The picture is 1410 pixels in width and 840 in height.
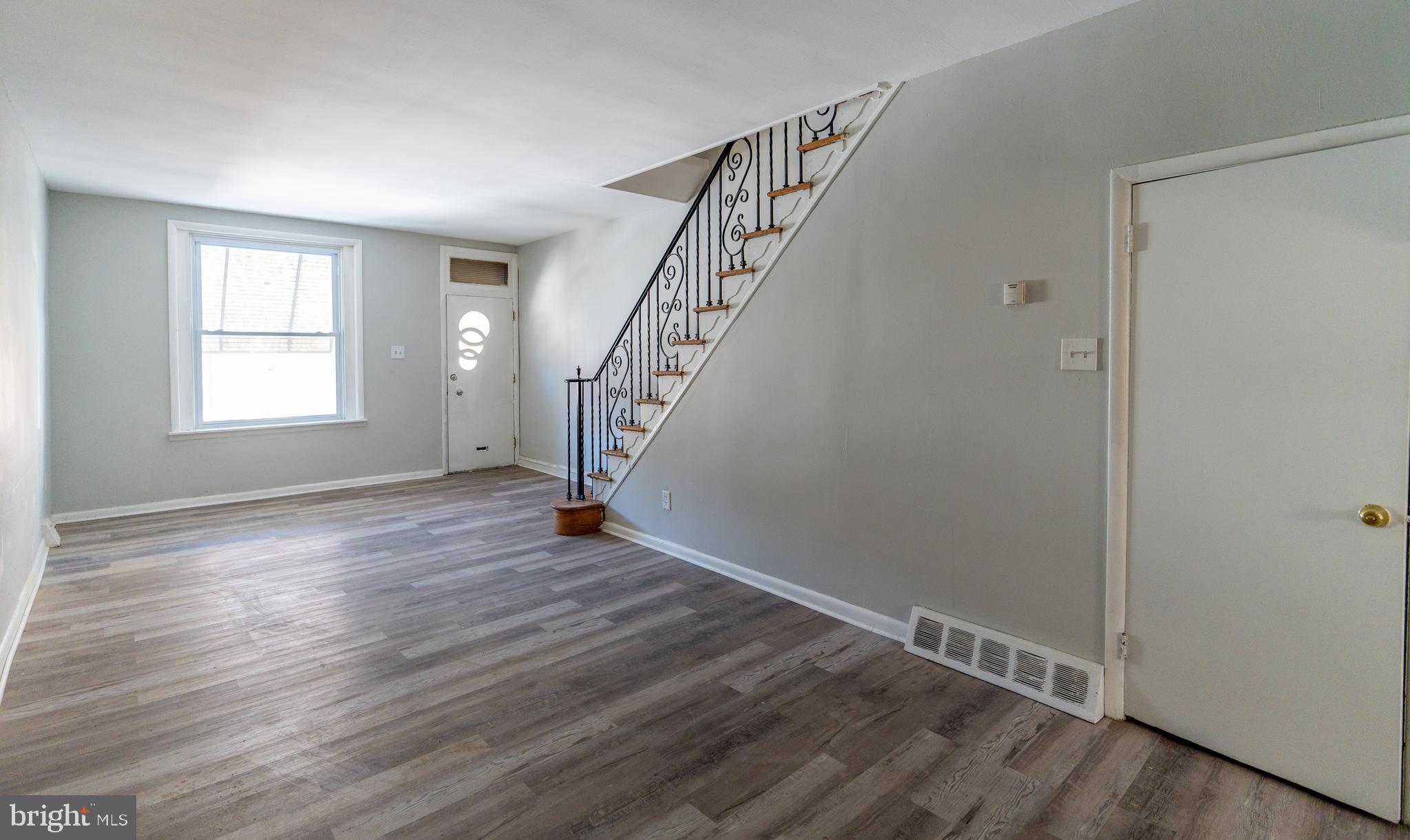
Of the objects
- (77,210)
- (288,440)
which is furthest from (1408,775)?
(77,210)

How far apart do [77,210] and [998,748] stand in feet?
23.5

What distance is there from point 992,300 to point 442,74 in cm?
257

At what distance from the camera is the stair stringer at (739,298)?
131 inches

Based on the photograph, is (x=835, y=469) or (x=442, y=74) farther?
(x=835, y=469)

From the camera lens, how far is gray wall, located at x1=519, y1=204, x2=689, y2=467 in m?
6.01

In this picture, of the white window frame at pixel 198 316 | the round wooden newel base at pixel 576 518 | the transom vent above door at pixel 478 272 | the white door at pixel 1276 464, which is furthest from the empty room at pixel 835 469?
the transom vent above door at pixel 478 272

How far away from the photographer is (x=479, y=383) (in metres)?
7.61

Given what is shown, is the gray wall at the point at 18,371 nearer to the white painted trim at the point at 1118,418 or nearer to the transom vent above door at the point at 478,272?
the transom vent above door at the point at 478,272

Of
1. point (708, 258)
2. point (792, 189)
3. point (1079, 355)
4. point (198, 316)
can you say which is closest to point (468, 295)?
point (198, 316)

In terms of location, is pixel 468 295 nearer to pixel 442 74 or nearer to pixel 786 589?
pixel 442 74

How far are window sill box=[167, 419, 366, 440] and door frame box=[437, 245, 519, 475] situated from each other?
2.92ft

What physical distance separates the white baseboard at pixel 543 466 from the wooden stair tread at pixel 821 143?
14.8 ft

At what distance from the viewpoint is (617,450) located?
5133mm

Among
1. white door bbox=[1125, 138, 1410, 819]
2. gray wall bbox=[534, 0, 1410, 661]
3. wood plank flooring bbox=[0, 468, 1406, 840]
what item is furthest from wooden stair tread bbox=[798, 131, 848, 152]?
wood plank flooring bbox=[0, 468, 1406, 840]
